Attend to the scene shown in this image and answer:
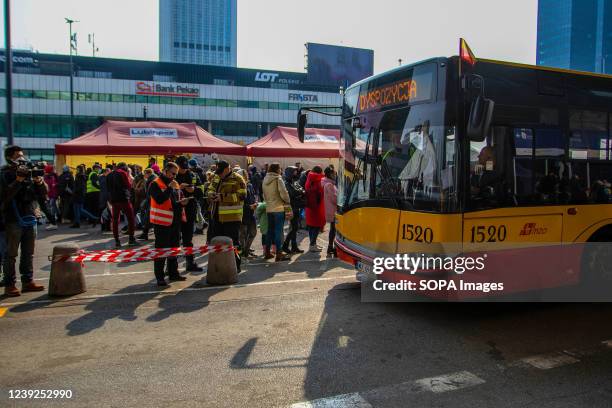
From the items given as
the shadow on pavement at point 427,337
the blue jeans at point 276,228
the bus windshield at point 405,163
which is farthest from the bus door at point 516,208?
the blue jeans at point 276,228

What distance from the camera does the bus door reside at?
5.38 metres

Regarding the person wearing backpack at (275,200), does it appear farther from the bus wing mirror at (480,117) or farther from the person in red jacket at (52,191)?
the person in red jacket at (52,191)

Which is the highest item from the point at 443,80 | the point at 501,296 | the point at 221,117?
the point at 221,117

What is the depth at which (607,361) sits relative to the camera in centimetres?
462

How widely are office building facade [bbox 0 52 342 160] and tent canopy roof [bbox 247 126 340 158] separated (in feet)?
128

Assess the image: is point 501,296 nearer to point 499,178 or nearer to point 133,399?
point 499,178

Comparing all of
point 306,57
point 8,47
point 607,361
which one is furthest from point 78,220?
point 306,57

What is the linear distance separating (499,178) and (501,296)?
141 cm

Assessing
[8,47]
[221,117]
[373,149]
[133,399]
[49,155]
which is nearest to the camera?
[133,399]

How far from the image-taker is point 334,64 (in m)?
75.0

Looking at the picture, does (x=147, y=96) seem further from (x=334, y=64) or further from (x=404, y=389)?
(x=404, y=389)

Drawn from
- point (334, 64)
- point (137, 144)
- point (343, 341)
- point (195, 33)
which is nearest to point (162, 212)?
point (343, 341)

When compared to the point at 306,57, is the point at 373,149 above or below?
below

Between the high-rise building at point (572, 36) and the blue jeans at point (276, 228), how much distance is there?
1271cm
